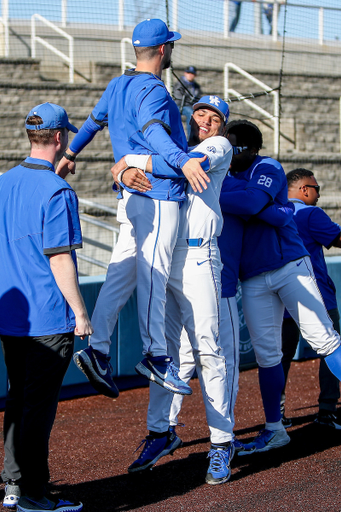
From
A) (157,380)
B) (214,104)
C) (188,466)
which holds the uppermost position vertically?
Answer: (214,104)

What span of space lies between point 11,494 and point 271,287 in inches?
82.2

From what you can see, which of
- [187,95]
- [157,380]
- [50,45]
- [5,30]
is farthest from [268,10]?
[157,380]

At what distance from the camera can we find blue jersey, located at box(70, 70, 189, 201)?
3.34m

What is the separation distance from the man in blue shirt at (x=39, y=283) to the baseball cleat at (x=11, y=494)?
204 mm

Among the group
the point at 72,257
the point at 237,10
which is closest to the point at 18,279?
the point at 72,257

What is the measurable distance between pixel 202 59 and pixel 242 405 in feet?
35.0

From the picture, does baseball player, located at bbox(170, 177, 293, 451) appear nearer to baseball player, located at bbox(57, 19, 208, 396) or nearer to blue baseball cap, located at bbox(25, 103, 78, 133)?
baseball player, located at bbox(57, 19, 208, 396)

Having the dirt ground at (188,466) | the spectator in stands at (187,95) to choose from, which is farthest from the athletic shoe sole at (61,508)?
the spectator in stands at (187,95)

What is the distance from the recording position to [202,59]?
14664 mm

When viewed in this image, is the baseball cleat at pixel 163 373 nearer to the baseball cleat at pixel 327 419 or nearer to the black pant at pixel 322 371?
the black pant at pixel 322 371

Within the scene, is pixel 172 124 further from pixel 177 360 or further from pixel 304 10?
pixel 304 10

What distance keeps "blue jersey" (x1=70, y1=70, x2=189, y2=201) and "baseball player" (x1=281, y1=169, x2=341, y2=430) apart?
1603mm

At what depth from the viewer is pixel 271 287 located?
436 cm

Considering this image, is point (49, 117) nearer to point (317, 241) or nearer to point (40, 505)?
point (40, 505)
